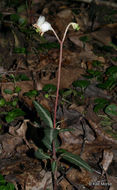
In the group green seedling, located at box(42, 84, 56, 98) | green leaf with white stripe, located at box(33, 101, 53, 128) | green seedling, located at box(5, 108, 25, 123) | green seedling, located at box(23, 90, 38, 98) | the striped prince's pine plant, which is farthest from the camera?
green seedling, located at box(42, 84, 56, 98)

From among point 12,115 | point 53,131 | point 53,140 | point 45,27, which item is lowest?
point 12,115

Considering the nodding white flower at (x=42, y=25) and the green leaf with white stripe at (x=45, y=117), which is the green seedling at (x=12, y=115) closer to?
the green leaf with white stripe at (x=45, y=117)

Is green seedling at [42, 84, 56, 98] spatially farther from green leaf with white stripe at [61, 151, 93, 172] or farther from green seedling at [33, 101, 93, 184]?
green leaf with white stripe at [61, 151, 93, 172]

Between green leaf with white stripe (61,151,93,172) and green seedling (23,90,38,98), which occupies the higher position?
green seedling (23,90,38,98)

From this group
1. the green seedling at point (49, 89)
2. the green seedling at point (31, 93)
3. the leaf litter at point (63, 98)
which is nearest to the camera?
the leaf litter at point (63, 98)

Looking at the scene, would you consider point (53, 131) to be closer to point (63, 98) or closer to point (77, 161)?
point (77, 161)

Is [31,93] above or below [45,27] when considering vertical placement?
below

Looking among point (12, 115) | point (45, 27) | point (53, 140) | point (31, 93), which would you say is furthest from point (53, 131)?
point (31, 93)

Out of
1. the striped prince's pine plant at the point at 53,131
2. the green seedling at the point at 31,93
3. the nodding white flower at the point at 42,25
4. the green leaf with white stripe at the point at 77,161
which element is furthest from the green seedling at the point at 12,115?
the nodding white flower at the point at 42,25

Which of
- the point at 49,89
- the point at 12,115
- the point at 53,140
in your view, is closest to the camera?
the point at 53,140

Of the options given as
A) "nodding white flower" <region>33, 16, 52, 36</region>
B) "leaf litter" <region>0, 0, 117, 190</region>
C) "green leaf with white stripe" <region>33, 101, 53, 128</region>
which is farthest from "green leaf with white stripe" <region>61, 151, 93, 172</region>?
"nodding white flower" <region>33, 16, 52, 36</region>

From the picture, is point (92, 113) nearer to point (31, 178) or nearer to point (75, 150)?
point (75, 150)

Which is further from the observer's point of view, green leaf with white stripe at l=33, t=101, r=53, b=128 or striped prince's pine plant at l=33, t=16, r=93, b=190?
green leaf with white stripe at l=33, t=101, r=53, b=128
